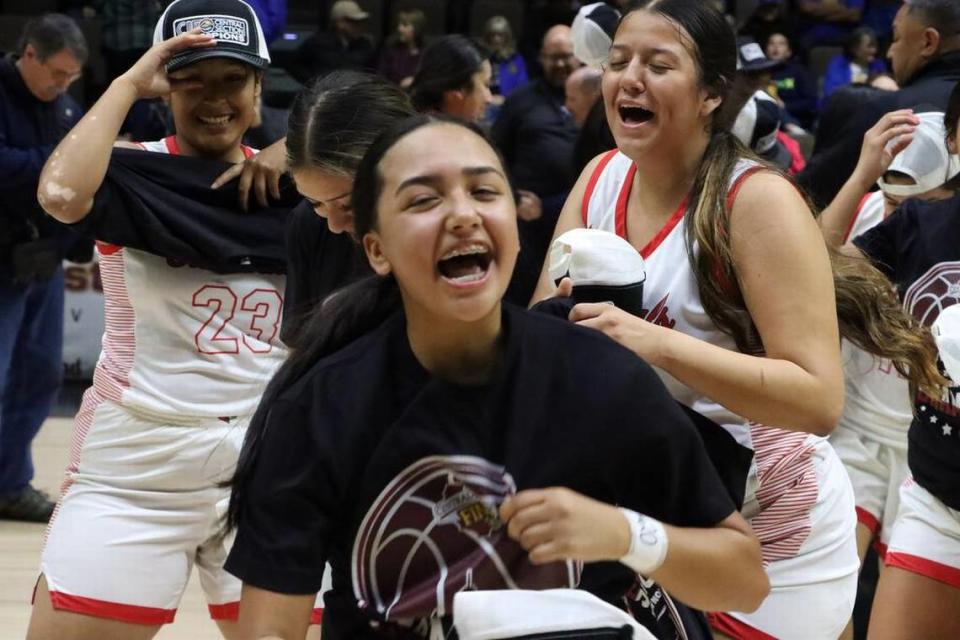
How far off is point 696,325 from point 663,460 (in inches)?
21.1

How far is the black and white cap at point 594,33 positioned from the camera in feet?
14.5

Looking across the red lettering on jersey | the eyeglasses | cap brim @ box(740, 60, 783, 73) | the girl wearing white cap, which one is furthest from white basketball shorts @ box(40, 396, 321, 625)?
the eyeglasses

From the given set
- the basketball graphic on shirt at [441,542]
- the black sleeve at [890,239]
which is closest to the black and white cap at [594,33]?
the black sleeve at [890,239]

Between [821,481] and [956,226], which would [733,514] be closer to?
[821,481]

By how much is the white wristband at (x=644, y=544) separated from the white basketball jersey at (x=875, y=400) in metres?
2.11

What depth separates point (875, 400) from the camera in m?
3.72

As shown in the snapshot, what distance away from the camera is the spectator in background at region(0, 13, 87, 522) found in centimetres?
526

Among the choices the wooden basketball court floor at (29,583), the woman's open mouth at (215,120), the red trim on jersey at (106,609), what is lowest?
the wooden basketball court floor at (29,583)

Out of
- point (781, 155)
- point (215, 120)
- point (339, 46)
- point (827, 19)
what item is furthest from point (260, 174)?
point (827, 19)

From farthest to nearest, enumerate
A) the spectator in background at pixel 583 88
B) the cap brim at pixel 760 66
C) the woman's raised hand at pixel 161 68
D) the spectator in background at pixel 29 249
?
the spectator in background at pixel 583 88 → the spectator in background at pixel 29 249 → the cap brim at pixel 760 66 → the woman's raised hand at pixel 161 68

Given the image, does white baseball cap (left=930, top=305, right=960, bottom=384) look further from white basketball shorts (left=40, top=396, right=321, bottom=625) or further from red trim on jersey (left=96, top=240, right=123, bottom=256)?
red trim on jersey (left=96, top=240, right=123, bottom=256)

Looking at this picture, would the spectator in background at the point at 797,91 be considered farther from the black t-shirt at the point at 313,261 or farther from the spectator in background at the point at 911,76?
the black t-shirt at the point at 313,261

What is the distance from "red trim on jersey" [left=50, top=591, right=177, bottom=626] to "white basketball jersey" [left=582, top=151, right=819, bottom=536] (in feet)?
3.92

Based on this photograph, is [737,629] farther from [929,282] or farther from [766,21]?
[766,21]
